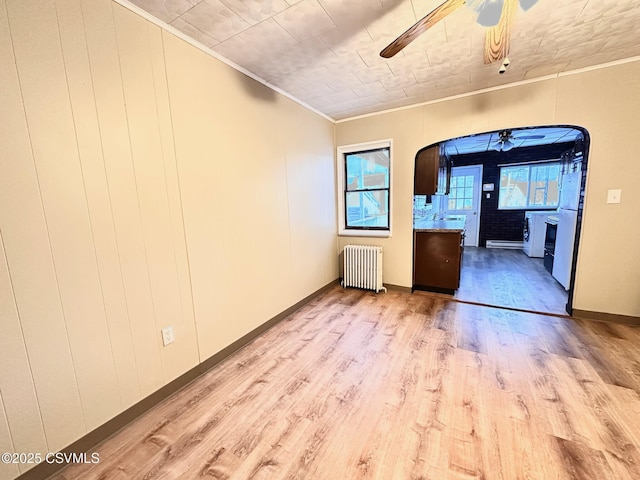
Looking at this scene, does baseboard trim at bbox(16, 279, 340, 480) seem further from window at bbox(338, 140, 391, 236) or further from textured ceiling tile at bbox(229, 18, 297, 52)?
textured ceiling tile at bbox(229, 18, 297, 52)

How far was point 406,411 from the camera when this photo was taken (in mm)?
1648

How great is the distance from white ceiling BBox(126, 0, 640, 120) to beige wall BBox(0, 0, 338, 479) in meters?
0.31

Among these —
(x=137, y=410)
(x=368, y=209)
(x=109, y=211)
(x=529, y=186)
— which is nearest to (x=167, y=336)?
(x=137, y=410)

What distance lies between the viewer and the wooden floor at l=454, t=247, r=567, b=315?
Result: 10.6ft

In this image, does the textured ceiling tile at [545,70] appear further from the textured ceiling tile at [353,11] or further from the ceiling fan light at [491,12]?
the textured ceiling tile at [353,11]

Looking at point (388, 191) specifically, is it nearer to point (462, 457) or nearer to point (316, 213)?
point (316, 213)

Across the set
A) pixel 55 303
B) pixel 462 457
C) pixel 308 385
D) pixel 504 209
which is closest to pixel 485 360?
pixel 462 457

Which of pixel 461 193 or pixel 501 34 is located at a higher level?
pixel 501 34

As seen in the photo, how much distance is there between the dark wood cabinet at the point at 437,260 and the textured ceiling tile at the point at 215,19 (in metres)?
3.08

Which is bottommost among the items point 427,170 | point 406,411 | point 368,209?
point 406,411

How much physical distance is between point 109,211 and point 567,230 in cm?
477

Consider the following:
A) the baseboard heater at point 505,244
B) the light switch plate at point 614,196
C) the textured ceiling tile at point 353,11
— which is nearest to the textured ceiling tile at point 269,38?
the textured ceiling tile at point 353,11

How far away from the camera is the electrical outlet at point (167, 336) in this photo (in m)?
1.80

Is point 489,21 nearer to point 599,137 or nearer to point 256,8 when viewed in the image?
point 256,8
